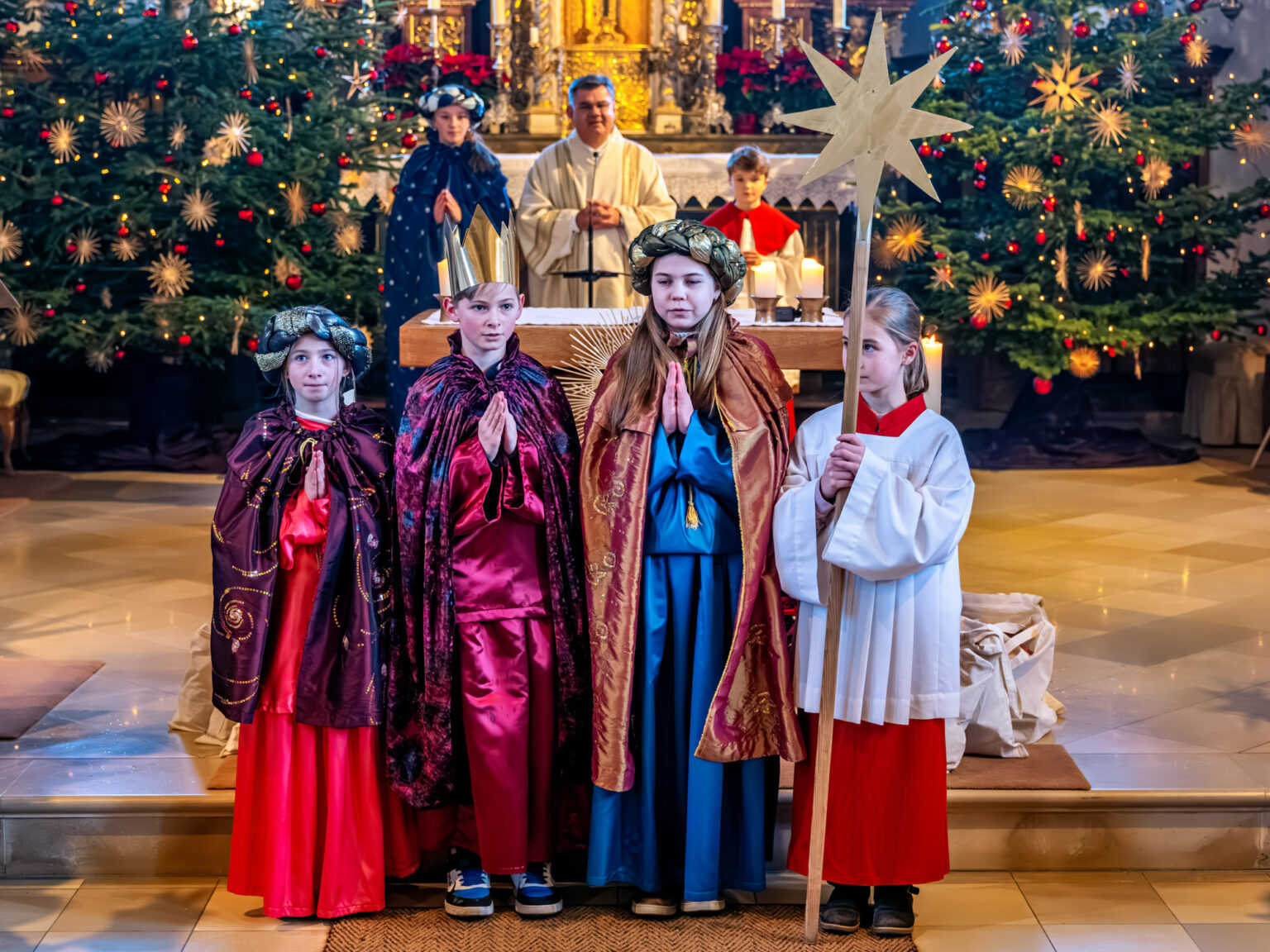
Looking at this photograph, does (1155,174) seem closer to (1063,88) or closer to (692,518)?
(1063,88)

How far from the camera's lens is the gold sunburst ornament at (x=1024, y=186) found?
8.97 metres

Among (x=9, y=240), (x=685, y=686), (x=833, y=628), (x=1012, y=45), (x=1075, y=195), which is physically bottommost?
(x=685, y=686)

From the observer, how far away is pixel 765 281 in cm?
482

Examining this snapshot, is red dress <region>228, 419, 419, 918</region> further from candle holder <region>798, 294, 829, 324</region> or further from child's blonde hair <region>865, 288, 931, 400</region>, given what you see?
candle holder <region>798, 294, 829, 324</region>

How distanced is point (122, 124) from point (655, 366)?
5685mm

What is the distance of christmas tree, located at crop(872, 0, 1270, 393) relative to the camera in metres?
8.97

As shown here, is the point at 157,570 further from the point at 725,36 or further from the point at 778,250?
the point at 725,36

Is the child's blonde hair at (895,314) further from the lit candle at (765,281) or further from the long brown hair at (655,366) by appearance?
the lit candle at (765,281)

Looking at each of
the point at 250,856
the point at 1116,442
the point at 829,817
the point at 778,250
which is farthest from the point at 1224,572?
the point at 250,856

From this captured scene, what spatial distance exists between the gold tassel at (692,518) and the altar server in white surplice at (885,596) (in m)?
0.18

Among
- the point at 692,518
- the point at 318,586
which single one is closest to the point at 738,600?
A: the point at 692,518

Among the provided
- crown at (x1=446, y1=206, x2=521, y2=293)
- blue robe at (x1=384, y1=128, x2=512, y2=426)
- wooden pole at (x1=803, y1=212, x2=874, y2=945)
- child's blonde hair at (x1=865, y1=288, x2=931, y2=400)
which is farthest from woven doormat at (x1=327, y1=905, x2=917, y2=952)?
blue robe at (x1=384, y1=128, x2=512, y2=426)

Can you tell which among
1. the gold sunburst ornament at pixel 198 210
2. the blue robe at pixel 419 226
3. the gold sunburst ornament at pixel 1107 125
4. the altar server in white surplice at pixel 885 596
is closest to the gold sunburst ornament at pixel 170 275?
the gold sunburst ornament at pixel 198 210

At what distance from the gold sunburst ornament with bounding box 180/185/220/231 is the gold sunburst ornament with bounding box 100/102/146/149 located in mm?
416
